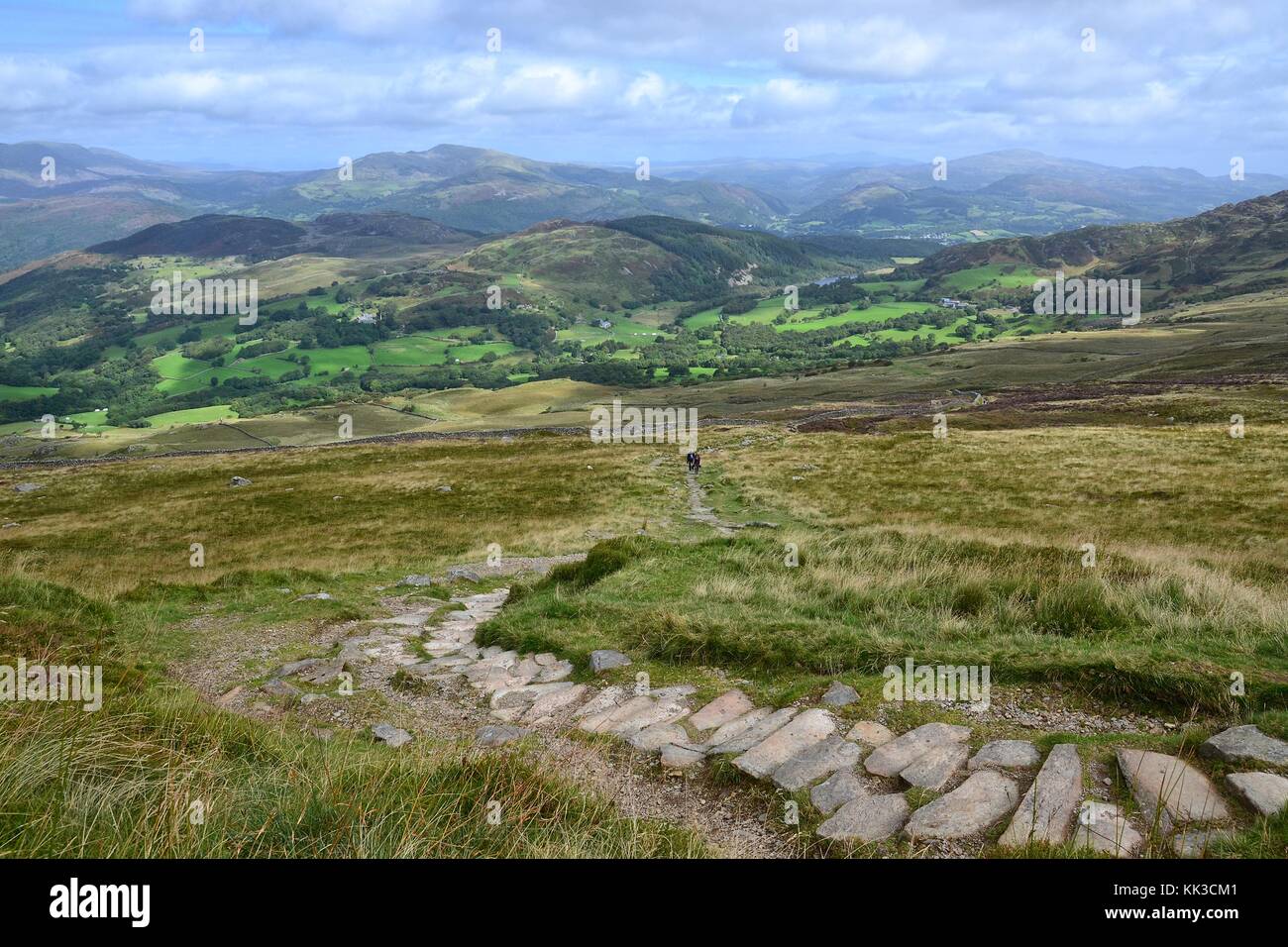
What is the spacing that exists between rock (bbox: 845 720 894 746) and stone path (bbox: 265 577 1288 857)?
0.05 ft

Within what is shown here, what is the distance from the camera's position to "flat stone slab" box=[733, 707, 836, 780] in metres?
6.80

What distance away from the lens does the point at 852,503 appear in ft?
101

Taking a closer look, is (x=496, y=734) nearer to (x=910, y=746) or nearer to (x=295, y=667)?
(x=910, y=746)

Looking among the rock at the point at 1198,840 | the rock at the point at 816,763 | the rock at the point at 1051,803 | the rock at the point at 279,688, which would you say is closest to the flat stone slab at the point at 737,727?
the rock at the point at 816,763

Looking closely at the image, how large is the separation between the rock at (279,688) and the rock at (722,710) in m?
5.92

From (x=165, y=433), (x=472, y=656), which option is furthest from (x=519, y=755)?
(x=165, y=433)

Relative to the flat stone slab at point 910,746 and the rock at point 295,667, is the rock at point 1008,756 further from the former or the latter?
the rock at point 295,667

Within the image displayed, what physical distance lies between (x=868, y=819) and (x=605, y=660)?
200 inches

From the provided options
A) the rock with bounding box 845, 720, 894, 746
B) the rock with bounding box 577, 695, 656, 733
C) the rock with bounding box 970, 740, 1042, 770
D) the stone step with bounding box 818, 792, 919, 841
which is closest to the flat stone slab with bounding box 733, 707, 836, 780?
the rock with bounding box 845, 720, 894, 746

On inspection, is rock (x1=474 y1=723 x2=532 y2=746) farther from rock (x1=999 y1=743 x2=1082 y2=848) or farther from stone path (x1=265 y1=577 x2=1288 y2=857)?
rock (x1=999 y1=743 x2=1082 y2=848)

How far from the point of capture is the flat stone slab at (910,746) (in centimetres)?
652

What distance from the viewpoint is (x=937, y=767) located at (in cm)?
635
